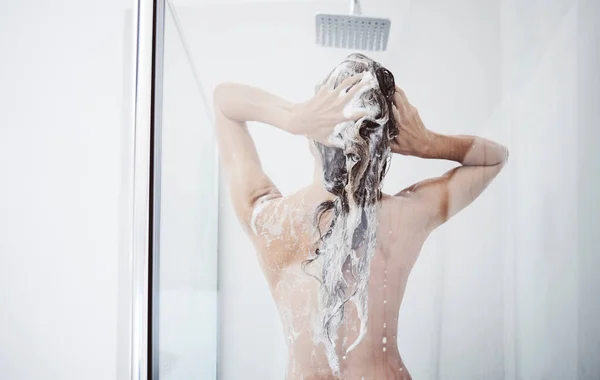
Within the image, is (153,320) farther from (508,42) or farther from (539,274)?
(508,42)

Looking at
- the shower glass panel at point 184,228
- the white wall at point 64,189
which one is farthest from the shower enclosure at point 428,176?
the white wall at point 64,189

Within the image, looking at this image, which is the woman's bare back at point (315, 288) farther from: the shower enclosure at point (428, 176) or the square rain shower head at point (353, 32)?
the square rain shower head at point (353, 32)

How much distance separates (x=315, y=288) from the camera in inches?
35.8

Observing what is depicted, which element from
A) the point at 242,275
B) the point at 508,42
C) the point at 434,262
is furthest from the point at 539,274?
the point at 242,275

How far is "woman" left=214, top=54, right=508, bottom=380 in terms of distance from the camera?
0.91m

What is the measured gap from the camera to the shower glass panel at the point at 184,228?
36.6 inches

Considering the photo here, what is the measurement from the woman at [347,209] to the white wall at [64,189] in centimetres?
33

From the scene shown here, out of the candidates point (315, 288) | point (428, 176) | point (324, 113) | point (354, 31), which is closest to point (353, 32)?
point (354, 31)

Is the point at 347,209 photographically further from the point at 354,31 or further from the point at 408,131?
the point at 354,31

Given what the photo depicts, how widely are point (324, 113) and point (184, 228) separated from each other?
1.24ft

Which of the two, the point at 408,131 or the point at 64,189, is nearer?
the point at 408,131

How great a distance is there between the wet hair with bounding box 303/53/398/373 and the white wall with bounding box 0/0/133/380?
463 mm

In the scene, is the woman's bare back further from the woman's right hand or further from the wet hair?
the woman's right hand

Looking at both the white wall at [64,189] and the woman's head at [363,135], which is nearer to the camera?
the woman's head at [363,135]
